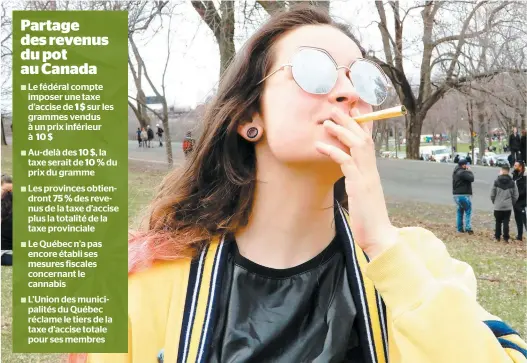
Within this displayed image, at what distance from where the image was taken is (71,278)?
1.29 metres

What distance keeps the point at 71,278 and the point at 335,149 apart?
2.52 feet

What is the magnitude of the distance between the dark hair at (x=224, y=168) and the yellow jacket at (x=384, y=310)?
0.07 m

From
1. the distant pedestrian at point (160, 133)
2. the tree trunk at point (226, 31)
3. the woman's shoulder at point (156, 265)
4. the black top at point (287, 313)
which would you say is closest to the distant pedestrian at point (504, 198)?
the tree trunk at point (226, 31)

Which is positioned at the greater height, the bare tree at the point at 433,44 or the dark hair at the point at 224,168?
the bare tree at the point at 433,44

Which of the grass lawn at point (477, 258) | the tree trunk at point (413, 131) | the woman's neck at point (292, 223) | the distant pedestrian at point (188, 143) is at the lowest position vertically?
the grass lawn at point (477, 258)

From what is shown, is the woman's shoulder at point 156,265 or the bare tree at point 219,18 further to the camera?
the bare tree at point 219,18

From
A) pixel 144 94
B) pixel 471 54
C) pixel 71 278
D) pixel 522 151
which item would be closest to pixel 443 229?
pixel 471 54

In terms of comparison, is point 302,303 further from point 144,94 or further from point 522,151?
point 522,151

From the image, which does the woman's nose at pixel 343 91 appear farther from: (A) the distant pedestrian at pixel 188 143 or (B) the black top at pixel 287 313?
(A) the distant pedestrian at pixel 188 143

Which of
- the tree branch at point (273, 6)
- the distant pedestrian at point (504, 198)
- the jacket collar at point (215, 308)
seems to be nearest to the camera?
the jacket collar at point (215, 308)

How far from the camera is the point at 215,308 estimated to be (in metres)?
0.92

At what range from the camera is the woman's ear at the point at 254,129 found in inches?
41.8

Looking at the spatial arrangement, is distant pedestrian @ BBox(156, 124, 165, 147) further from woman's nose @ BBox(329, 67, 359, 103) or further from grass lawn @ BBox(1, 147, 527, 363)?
woman's nose @ BBox(329, 67, 359, 103)

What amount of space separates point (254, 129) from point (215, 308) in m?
→ 0.36
